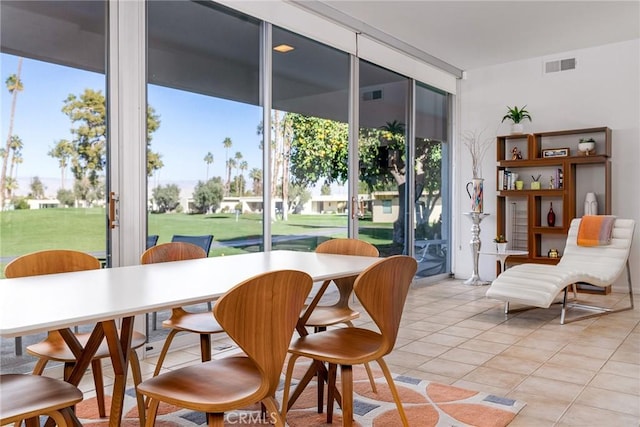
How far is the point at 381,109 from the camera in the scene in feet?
20.3

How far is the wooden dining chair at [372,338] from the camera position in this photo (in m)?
1.99

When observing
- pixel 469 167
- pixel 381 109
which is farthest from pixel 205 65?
pixel 469 167

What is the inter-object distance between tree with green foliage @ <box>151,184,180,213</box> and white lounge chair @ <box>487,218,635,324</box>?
9.70 feet

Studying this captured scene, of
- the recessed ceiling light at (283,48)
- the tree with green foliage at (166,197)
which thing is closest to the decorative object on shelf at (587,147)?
the recessed ceiling light at (283,48)

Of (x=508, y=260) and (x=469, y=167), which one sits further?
(x=469, y=167)

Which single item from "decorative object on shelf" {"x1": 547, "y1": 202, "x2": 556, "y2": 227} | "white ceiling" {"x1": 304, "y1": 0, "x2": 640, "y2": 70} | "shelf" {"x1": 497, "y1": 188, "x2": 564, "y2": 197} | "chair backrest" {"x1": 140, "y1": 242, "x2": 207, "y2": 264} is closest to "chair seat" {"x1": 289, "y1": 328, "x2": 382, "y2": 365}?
"chair backrest" {"x1": 140, "y1": 242, "x2": 207, "y2": 264}

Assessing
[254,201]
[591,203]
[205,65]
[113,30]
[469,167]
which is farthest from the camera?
[469,167]

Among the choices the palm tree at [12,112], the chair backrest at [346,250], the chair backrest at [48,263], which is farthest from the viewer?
the palm tree at [12,112]

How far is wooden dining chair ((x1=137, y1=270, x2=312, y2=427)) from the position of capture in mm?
1509

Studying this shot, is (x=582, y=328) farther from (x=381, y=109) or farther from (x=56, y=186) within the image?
(x=56, y=186)

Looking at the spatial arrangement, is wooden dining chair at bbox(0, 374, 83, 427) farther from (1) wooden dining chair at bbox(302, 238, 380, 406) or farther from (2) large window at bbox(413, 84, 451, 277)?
(2) large window at bbox(413, 84, 451, 277)

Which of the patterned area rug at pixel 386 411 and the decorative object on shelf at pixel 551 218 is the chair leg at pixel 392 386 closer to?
the patterned area rug at pixel 386 411

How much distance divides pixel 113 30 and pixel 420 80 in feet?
14.2

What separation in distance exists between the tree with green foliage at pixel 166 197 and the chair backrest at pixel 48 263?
1.29m
